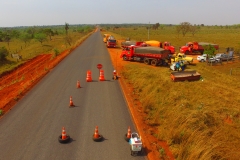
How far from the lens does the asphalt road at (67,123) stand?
9125 mm

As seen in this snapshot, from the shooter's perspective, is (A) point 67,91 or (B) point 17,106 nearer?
(B) point 17,106

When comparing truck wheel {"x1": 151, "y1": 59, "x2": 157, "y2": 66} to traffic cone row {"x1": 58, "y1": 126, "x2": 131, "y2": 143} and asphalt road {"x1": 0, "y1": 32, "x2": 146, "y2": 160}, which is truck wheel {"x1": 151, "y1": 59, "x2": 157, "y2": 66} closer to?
asphalt road {"x1": 0, "y1": 32, "x2": 146, "y2": 160}

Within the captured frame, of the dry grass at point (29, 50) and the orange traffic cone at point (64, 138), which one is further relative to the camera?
the dry grass at point (29, 50)

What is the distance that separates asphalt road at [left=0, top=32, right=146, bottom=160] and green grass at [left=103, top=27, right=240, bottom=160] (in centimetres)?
189

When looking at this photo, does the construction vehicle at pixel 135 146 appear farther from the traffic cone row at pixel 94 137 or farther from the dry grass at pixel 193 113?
the dry grass at pixel 193 113

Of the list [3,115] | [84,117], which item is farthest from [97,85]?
[3,115]

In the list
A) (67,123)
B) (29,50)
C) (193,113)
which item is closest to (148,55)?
(193,113)

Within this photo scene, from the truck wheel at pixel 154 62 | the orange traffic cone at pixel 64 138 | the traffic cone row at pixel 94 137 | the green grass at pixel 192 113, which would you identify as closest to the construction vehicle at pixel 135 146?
the traffic cone row at pixel 94 137

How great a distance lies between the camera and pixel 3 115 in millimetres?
12812

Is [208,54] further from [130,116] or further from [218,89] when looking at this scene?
[130,116]

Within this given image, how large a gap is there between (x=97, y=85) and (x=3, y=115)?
8074mm

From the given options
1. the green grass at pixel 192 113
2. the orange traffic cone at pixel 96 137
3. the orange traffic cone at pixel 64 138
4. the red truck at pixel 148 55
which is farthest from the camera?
the red truck at pixel 148 55

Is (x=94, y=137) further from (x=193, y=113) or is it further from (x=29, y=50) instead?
(x=29, y=50)

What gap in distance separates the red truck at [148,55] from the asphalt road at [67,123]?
1021cm
